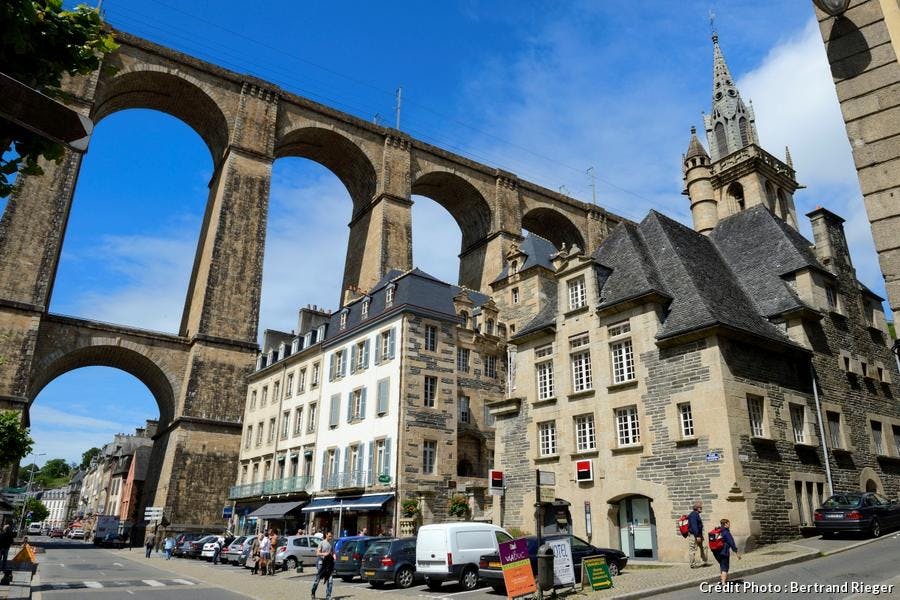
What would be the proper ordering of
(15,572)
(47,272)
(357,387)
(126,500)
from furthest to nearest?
(126,500)
(47,272)
(357,387)
(15,572)

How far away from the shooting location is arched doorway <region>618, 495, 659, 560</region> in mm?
16828

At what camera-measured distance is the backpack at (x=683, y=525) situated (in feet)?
48.3

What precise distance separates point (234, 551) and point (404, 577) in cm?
1257

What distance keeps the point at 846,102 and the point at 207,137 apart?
45.1 metres

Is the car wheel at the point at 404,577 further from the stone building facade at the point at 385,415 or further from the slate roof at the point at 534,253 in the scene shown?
the slate roof at the point at 534,253

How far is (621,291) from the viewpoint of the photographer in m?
19.2

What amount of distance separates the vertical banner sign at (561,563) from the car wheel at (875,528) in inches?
365

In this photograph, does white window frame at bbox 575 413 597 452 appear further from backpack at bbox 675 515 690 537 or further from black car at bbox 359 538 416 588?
black car at bbox 359 538 416 588

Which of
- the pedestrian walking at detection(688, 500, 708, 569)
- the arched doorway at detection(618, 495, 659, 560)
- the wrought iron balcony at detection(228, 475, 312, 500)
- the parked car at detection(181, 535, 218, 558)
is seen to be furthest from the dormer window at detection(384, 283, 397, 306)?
the pedestrian walking at detection(688, 500, 708, 569)

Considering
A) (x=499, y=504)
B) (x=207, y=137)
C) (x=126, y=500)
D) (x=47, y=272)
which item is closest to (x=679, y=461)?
(x=499, y=504)

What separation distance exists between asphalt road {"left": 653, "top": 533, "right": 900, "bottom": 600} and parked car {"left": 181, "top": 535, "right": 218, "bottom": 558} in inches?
953

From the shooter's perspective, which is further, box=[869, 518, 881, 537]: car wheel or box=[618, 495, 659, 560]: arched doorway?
box=[618, 495, 659, 560]: arched doorway

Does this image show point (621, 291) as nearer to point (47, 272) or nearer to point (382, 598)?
point (382, 598)

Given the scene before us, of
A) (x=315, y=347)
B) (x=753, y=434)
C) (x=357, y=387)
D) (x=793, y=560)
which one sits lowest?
(x=793, y=560)
